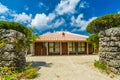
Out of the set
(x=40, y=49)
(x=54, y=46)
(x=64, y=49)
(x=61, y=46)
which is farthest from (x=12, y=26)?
(x=64, y=49)

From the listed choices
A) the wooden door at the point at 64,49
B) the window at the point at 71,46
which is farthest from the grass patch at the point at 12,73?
the window at the point at 71,46

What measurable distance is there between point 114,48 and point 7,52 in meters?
5.92

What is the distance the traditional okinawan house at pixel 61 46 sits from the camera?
93.4 ft

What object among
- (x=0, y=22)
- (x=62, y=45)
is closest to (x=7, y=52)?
(x=0, y=22)

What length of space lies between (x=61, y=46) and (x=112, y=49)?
19221 millimetres

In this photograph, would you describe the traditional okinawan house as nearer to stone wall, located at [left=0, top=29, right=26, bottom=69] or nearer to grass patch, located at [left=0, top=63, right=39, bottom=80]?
stone wall, located at [left=0, top=29, right=26, bottom=69]

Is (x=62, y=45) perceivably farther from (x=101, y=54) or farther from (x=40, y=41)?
(x=101, y=54)

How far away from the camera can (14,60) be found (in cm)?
1011

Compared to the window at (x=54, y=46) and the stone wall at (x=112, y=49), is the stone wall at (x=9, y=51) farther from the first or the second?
the window at (x=54, y=46)

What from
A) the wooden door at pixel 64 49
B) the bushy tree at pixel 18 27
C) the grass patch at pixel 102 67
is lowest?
the grass patch at pixel 102 67

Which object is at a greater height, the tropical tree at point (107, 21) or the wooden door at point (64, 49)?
the tropical tree at point (107, 21)

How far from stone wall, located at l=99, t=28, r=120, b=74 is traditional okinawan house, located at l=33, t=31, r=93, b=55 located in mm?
16691

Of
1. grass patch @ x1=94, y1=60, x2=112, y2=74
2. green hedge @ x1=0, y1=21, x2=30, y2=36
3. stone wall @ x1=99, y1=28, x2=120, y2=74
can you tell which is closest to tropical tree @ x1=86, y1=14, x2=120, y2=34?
stone wall @ x1=99, y1=28, x2=120, y2=74

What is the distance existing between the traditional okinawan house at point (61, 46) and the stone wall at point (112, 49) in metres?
16.7
